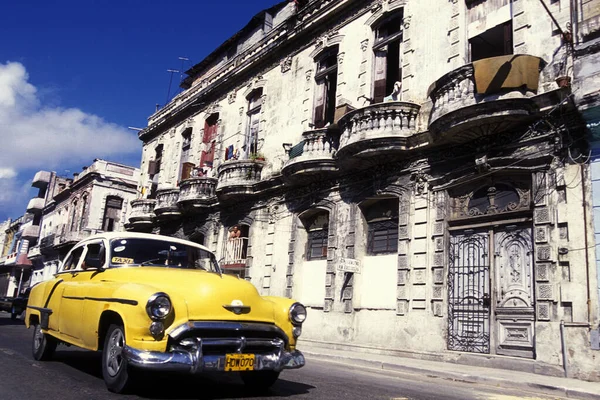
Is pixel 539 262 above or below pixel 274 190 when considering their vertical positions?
below

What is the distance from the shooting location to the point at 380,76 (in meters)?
14.9

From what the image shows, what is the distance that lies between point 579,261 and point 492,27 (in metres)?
6.12

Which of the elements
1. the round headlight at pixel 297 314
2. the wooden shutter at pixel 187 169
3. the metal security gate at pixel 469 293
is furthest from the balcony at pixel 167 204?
the round headlight at pixel 297 314

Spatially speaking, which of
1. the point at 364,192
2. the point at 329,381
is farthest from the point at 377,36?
the point at 329,381

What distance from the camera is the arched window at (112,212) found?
38531 mm

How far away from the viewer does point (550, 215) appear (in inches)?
383

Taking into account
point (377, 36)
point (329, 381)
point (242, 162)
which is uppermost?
point (377, 36)

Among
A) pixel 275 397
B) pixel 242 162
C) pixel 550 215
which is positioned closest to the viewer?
pixel 275 397

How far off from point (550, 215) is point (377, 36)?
8.24m

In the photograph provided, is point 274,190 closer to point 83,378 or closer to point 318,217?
point 318,217

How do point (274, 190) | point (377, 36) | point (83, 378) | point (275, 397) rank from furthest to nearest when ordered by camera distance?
point (274, 190) < point (377, 36) < point (83, 378) < point (275, 397)

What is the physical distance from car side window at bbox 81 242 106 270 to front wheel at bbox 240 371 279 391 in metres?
2.16

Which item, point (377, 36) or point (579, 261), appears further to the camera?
point (377, 36)

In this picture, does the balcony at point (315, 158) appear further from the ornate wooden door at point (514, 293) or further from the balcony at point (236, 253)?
the ornate wooden door at point (514, 293)
